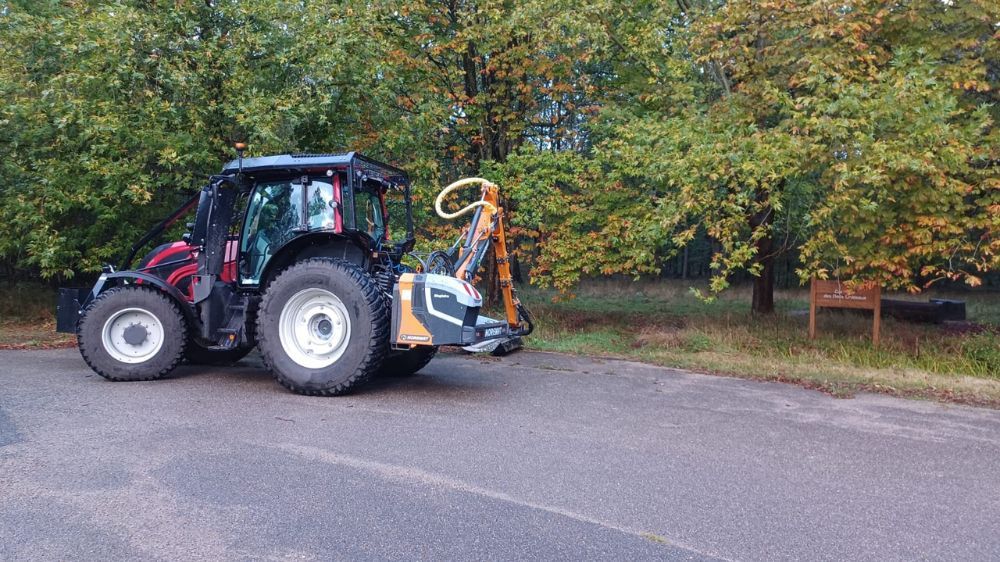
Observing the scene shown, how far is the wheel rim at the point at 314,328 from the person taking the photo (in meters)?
7.21

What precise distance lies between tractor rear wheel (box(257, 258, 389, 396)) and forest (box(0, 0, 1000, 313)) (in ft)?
14.1

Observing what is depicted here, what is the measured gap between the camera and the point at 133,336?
25.7 feet

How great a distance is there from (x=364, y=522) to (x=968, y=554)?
3195 millimetres

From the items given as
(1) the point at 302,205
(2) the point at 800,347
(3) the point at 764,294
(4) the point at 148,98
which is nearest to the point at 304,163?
(1) the point at 302,205

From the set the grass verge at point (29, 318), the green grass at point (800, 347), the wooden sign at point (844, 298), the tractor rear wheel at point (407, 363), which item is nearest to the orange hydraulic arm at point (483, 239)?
the tractor rear wheel at point (407, 363)

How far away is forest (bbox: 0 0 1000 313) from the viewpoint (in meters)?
9.57

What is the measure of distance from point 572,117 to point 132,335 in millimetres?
9208

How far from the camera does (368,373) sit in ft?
22.9

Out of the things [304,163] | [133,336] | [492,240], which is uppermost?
[304,163]

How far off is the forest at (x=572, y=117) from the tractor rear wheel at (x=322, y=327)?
4.30 meters

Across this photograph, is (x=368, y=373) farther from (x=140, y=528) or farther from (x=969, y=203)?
(x=969, y=203)

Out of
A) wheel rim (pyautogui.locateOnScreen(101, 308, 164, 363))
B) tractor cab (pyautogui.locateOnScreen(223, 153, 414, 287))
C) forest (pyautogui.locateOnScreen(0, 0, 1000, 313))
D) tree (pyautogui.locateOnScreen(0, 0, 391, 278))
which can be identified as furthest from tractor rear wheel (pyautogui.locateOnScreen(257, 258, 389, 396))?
forest (pyautogui.locateOnScreen(0, 0, 1000, 313))

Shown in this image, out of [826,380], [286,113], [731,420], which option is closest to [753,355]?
[826,380]

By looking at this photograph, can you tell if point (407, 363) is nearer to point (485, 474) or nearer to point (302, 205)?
point (302, 205)
